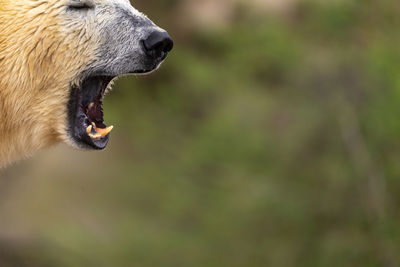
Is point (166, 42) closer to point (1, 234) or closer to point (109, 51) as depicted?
point (109, 51)

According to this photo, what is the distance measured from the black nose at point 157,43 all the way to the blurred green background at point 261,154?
3.25 m

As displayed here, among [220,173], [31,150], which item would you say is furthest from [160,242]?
[31,150]

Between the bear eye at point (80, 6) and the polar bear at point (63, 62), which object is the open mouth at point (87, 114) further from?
the bear eye at point (80, 6)

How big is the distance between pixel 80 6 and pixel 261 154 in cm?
430

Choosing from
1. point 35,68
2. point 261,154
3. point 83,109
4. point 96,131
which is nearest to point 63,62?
point 35,68

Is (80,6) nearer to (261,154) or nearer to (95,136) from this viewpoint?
(95,136)

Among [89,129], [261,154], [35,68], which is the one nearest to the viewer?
[35,68]

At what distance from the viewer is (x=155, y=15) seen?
1232 cm

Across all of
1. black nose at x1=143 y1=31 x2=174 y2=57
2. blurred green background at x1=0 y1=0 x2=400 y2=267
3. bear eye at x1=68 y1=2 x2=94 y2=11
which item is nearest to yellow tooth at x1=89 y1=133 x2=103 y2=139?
black nose at x1=143 y1=31 x2=174 y2=57

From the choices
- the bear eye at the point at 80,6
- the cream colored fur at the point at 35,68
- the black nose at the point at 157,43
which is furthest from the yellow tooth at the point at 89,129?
the bear eye at the point at 80,6

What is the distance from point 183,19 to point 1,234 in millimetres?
4393

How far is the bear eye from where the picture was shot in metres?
4.43

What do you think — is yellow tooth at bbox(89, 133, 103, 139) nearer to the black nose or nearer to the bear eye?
the black nose

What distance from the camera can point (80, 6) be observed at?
4461 mm
